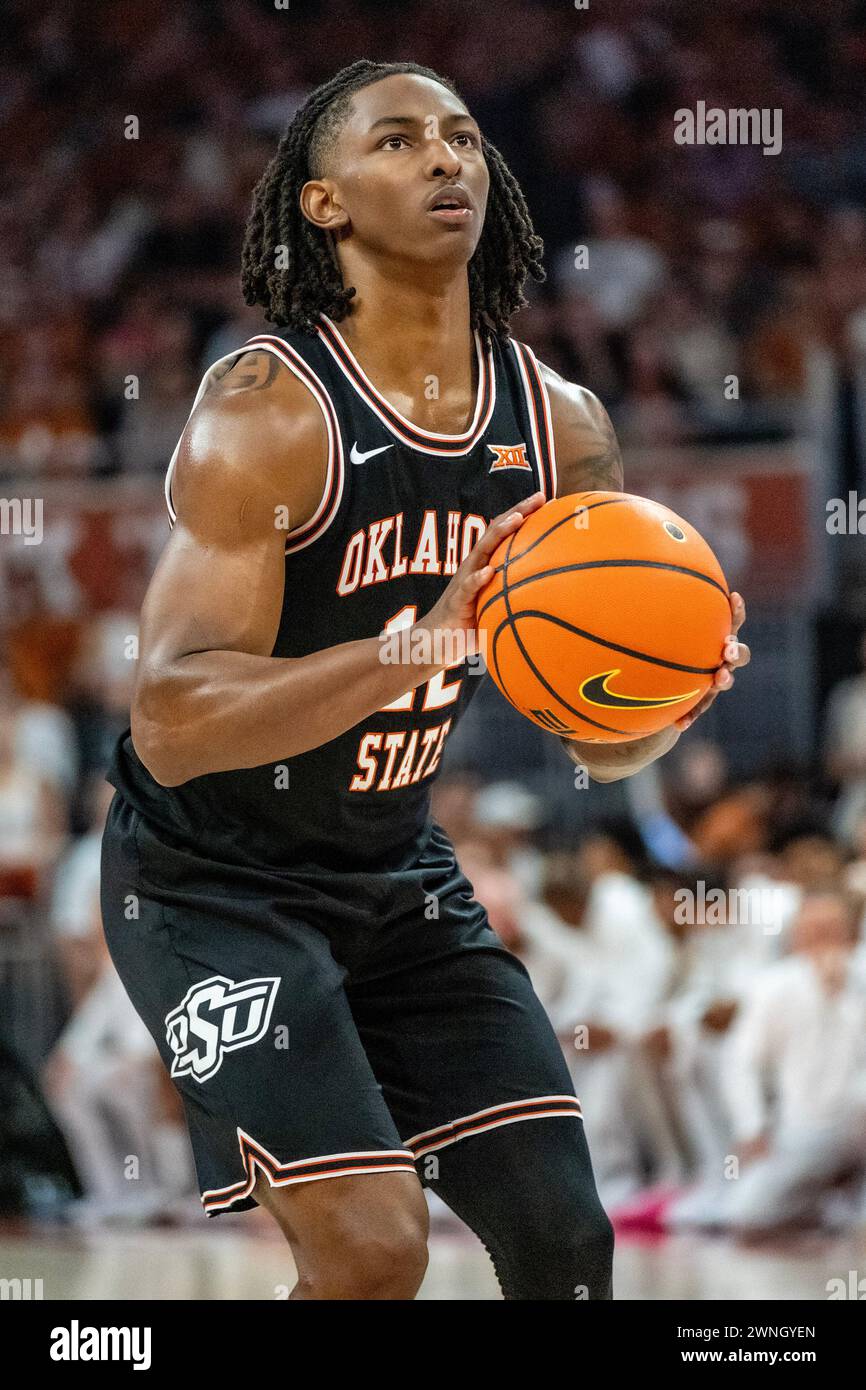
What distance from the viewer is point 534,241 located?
3730mm

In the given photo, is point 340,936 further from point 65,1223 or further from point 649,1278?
point 65,1223

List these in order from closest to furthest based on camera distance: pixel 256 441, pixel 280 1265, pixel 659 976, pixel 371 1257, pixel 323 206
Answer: pixel 371 1257 → pixel 256 441 → pixel 323 206 → pixel 280 1265 → pixel 659 976

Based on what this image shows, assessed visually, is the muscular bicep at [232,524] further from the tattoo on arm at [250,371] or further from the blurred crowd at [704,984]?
the blurred crowd at [704,984]

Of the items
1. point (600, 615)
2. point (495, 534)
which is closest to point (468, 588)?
point (495, 534)

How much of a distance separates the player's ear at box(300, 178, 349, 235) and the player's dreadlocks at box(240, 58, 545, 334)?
0.13 feet

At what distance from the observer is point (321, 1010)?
3062mm

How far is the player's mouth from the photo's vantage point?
3.26 metres

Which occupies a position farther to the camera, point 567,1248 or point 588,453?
point 588,453

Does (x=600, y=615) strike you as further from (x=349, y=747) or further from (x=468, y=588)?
(x=349, y=747)

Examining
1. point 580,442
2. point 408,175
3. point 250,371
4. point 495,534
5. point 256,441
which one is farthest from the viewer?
point 580,442

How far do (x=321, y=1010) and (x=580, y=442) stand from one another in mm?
1205

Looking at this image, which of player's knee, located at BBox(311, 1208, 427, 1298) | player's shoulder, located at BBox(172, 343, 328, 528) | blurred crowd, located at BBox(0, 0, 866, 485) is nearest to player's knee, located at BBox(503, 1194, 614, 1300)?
player's knee, located at BBox(311, 1208, 427, 1298)

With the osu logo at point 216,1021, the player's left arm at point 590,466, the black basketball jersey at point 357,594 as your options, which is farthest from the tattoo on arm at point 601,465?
the osu logo at point 216,1021

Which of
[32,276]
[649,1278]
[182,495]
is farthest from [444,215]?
[32,276]
